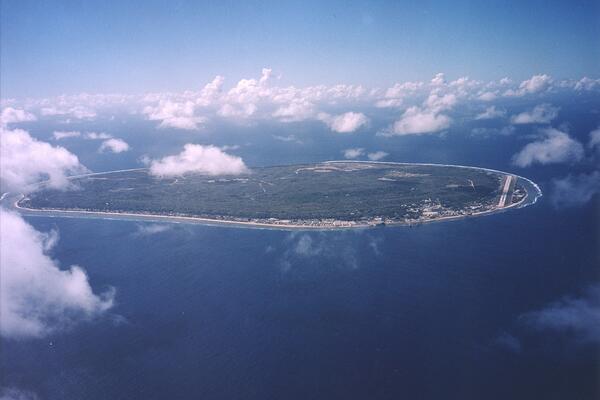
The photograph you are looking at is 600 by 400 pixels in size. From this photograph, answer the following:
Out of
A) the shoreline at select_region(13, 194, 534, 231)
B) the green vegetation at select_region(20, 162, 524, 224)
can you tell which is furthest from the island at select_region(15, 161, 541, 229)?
the shoreline at select_region(13, 194, 534, 231)

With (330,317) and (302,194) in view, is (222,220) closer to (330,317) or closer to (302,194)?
(302,194)

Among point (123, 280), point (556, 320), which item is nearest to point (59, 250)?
point (123, 280)

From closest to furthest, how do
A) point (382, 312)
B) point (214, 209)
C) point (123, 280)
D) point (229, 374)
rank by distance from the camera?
point (229, 374)
point (382, 312)
point (123, 280)
point (214, 209)

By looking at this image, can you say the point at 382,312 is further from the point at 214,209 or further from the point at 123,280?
the point at 214,209

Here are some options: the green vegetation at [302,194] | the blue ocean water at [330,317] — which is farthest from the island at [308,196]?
the blue ocean water at [330,317]

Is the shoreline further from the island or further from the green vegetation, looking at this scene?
the green vegetation

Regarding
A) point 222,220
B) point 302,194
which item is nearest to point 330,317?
point 222,220
